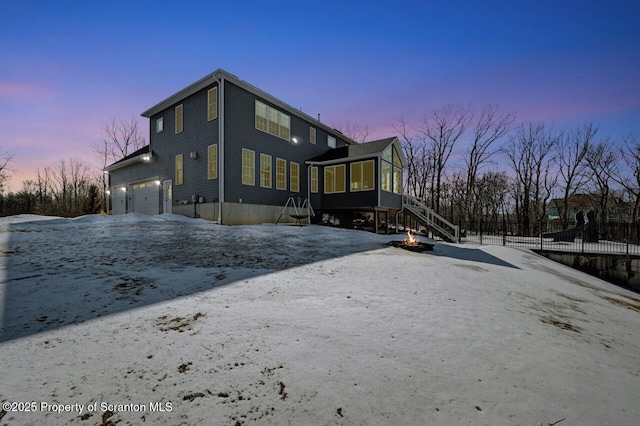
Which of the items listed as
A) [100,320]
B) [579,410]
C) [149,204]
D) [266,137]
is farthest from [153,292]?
[149,204]

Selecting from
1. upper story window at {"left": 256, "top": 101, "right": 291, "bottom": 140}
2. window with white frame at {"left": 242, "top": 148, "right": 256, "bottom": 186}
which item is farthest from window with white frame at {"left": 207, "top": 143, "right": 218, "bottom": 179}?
upper story window at {"left": 256, "top": 101, "right": 291, "bottom": 140}

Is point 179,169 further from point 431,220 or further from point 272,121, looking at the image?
point 431,220

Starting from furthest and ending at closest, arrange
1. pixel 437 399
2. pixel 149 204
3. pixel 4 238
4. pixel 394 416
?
pixel 149 204 < pixel 4 238 < pixel 437 399 < pixel 394 416

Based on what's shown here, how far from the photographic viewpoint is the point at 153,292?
3486 millimetres

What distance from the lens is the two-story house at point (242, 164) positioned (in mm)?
12656

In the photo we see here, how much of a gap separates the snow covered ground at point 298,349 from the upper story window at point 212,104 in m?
9.97

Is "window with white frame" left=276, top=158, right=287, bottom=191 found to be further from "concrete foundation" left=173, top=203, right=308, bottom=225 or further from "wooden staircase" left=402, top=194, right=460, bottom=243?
"wooden staircase" left=402, top=194, right=460, bottom=243

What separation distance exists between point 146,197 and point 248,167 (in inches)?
325

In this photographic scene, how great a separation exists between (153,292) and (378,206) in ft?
40.6

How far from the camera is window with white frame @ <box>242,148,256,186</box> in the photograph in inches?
522

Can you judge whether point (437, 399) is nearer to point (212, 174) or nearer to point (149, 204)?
point (212, 174)

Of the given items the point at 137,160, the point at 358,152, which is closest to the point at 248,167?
the point at 358,152

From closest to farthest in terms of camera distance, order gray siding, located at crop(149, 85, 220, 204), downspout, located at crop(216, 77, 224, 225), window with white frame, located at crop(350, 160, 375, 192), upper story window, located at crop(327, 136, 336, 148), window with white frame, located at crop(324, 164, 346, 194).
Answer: downspout, located at crop(216, 77, 224, 225) → gray siding, located at crop(149, 85, 220, 204) → window with white frame, located at crop(350, 160, 375, 192) → window with white frame, located at crop(324, 164, 346, 194) → upper story window, located at crop(327, 136, 336, 148)

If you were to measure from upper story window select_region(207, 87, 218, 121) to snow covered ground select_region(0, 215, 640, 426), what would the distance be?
32.7 feet
